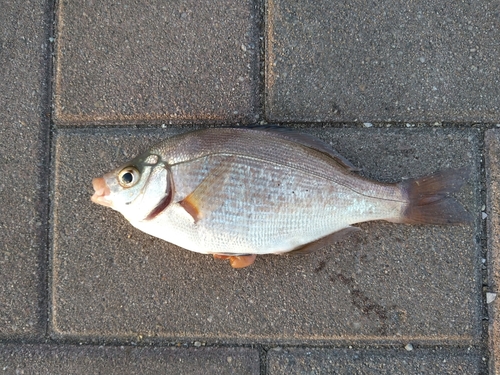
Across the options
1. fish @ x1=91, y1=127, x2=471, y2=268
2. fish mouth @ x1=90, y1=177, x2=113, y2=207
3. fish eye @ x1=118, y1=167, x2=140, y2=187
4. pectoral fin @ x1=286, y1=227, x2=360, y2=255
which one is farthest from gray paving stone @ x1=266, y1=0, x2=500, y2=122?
fish mouth @ x1=90, y1=177, x2=113, y2=207

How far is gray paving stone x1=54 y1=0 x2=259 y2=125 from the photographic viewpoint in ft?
7.54

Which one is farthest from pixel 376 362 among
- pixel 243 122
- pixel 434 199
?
pixel 243 122

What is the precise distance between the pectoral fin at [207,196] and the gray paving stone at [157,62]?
17.8 inches

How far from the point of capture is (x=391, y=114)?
227 cm

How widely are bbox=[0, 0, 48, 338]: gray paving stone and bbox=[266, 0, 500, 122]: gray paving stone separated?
134 centimetres

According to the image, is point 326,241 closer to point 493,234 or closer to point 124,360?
point 493,234

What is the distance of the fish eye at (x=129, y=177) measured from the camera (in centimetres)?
193

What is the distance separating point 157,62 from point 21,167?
97cm

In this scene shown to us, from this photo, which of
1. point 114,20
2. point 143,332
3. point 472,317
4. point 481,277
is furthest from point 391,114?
point 143,332

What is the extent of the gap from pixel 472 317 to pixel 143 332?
5.81 feet

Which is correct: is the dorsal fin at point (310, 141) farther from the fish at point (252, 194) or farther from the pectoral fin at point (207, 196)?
the pectoral fin at point (207, 196)

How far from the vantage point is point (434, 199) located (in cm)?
203

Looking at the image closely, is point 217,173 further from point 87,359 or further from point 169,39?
point 87,359

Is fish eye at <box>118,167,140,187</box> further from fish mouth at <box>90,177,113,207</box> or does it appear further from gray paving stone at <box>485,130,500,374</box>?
gray paving stone at <box>485,130,500,374</box>
